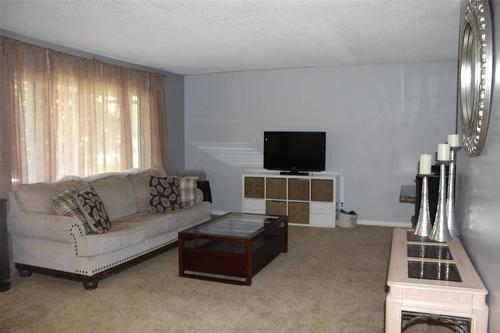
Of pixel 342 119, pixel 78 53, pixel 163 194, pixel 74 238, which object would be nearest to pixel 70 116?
pixel 78 53

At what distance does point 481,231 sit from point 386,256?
2.76 metres

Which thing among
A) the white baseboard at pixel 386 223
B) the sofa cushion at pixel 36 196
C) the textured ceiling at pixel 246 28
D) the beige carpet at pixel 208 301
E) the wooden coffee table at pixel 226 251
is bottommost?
the beige carpet at pixel 208 301

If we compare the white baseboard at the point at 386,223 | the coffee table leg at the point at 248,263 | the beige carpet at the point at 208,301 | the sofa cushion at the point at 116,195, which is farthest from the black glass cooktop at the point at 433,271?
the white baseboard at the point at 386,223

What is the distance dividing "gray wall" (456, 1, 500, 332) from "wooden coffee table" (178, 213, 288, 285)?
1.99 meters

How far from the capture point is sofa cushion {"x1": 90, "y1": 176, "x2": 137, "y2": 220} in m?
4.61

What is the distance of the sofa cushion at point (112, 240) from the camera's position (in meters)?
3.69

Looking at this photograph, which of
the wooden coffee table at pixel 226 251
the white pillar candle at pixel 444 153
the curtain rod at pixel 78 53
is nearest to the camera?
the white pillar candle at pixel 444 153

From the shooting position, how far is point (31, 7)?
334cm

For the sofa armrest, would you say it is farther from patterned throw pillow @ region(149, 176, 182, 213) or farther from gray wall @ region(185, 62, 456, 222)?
gray wall @ region(185, 62, 456, 222)

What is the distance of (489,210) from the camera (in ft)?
6.25

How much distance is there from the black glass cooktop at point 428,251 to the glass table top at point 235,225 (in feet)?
5.92

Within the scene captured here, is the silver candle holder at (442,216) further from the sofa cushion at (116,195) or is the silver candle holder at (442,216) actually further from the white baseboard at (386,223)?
the white baseboard at (386,223)

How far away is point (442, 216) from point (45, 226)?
3227 mm

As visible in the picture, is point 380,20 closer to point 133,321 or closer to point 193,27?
point 193,27
